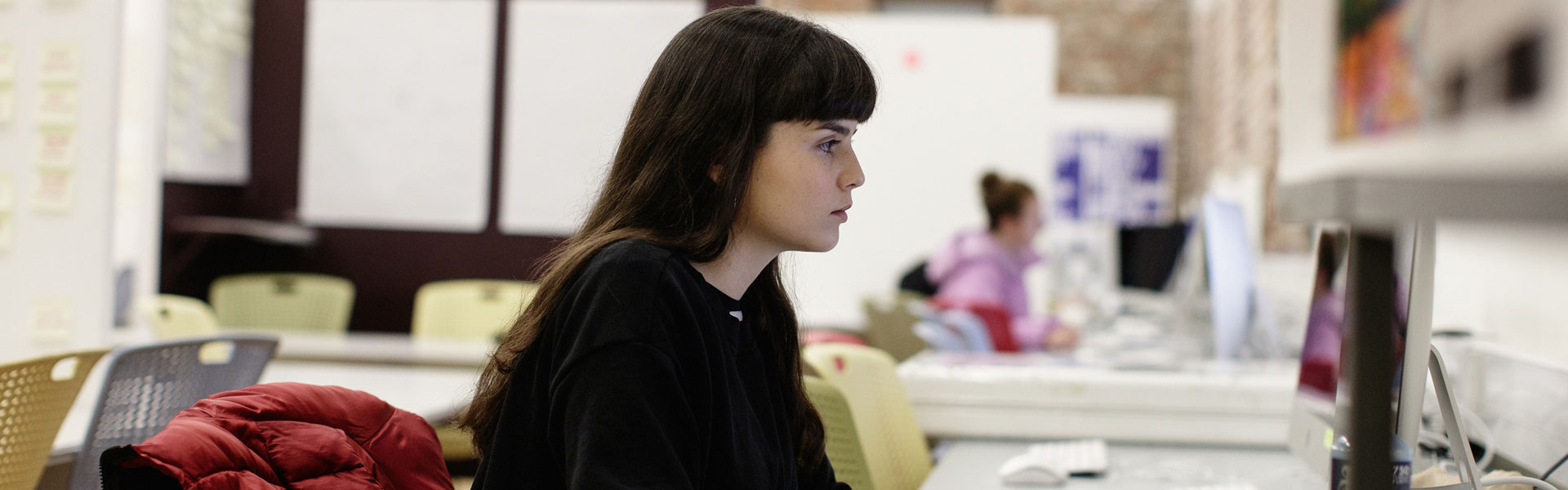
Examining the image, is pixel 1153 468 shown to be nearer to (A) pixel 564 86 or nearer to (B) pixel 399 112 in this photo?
(A) pixel 564 86

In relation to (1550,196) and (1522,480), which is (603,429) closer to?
(1550,196)

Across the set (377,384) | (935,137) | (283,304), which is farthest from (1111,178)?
(377,384)

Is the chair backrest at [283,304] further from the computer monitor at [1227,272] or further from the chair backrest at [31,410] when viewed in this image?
the computer monitor at [1227,272]

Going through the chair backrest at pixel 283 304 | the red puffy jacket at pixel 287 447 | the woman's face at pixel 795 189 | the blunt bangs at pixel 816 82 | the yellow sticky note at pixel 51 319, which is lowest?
the chair backrest at pixel 283 304

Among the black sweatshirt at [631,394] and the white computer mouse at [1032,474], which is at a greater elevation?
the black sweatshirt at [631,394]

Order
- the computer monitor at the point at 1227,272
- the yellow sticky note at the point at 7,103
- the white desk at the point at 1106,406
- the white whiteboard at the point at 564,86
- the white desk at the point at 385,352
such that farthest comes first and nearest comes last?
the white whiteboard at the point at 564,86 → the white desk at the point at 385,352 → the yellow sticky note at the point at 7,103 → the computer monitor at the point at 1227,272 → the white desk at the point at 1106,406

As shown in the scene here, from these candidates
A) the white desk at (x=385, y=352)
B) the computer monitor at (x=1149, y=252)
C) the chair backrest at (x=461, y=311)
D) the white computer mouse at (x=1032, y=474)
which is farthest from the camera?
the computer monitor at (x=1149, y=252)

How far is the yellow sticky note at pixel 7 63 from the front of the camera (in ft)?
8.52

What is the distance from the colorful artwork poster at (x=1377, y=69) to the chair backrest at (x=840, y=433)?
117cm

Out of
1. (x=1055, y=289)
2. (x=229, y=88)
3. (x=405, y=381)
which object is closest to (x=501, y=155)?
(x=229, y=88)

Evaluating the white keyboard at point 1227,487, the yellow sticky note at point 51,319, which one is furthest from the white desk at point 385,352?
the white keyboard at point 1227,487

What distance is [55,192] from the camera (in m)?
2.62

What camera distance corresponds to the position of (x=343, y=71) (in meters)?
4.89

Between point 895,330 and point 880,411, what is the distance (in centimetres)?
241
